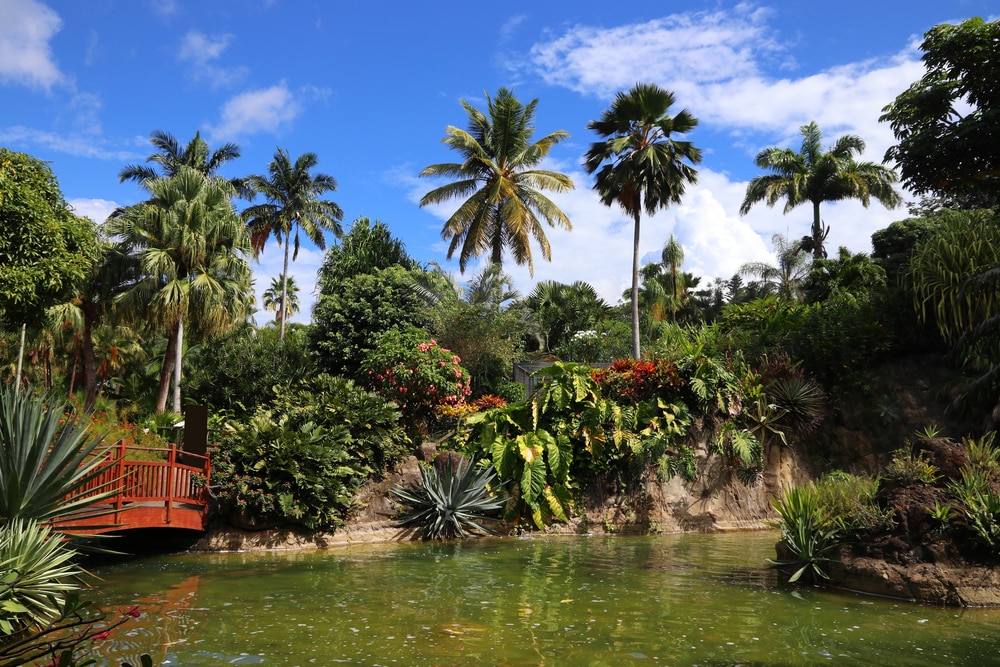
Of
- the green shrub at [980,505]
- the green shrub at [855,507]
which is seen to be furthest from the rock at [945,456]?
the green shrub at [855,507]

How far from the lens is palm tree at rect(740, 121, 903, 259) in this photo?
36.9 meters

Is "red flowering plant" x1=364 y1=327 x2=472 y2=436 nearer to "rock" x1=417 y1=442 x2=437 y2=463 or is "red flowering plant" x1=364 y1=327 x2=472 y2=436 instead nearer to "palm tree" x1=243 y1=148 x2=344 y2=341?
"rock" x1=417 y1=442 x2=437 y2=463

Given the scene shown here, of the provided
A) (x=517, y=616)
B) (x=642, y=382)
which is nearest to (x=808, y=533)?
(x=517, y=616)

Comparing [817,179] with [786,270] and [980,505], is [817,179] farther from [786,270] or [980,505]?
[980,505]

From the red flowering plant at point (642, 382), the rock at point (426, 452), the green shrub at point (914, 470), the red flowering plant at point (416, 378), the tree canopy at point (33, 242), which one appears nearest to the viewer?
the green shrub at point (914, 470)

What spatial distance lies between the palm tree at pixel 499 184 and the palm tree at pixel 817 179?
1454cm

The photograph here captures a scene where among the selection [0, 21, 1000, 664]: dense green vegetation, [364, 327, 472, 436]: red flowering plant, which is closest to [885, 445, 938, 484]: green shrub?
[0, 21, 1000, 664]: dense green vegetation

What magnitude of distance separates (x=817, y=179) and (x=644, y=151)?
1721 centimetres

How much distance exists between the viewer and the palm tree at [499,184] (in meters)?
29.4

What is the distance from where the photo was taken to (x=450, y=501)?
49.3 ft

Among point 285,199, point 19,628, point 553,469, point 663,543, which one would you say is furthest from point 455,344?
point 285,199

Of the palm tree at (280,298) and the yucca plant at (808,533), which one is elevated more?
the palm tree at (280,298)

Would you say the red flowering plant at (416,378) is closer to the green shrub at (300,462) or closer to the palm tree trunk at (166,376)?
the green shrub at (300,462)

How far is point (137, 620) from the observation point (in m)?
7.69
